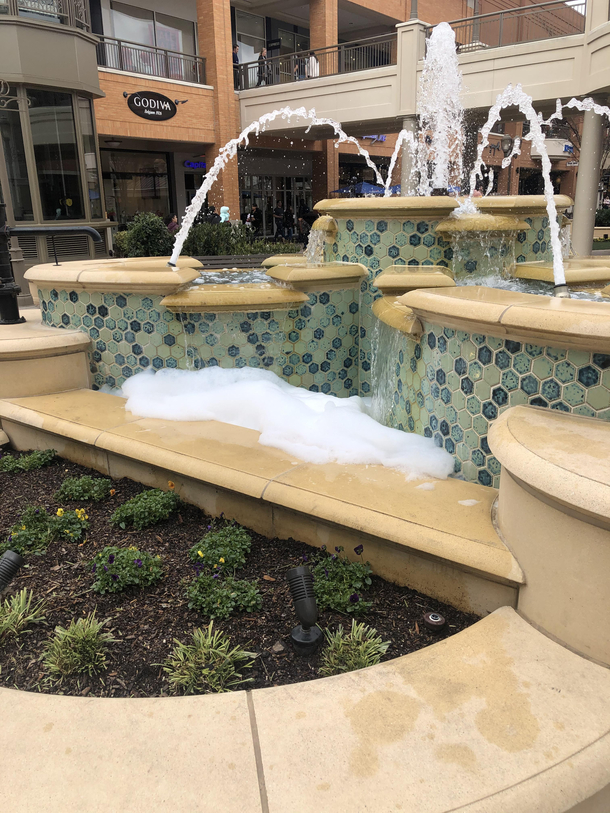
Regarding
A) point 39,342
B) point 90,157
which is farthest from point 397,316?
point 90,157

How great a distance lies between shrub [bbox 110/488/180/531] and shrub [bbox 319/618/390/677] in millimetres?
1408

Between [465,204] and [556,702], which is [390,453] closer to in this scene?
[556,702]

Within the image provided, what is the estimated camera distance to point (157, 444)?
13.4 ft

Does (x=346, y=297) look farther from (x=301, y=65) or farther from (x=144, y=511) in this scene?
(x=301, y=65)

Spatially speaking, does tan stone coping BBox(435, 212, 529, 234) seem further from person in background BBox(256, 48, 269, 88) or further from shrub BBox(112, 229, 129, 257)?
person in background BBox(256, 48, 269, 88)

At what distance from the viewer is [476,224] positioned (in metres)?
5.22

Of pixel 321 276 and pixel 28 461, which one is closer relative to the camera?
A: pixel 28 461

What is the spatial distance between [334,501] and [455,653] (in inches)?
38.7

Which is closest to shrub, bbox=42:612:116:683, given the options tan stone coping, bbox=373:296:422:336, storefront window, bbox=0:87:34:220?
tan stone coping, bbox=373:296:422:336

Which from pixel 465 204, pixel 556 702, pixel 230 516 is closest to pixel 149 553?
pixel 230 516

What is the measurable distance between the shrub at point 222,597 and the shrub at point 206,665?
0.20 m

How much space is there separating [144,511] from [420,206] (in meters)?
3.31

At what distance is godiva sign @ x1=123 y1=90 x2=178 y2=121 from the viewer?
21.1 meters

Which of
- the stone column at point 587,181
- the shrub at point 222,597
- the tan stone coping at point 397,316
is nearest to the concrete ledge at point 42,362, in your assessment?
the tan stone coping at point 397,316
